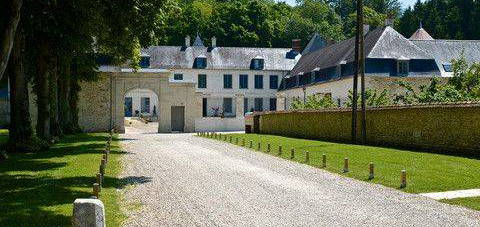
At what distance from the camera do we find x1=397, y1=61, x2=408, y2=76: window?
52.3 metres

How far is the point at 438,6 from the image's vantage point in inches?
3135

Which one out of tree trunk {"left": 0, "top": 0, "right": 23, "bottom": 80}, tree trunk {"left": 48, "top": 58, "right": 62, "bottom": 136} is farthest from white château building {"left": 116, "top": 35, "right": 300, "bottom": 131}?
tree trunk {"left": 0, "top": 0, "right": 23, "bottom": 80}

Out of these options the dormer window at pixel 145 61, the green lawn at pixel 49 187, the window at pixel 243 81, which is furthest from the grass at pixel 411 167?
the window at pixel 243 81

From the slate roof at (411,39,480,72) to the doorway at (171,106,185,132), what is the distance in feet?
74.9

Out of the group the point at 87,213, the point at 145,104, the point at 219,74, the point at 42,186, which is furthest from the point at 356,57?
the point at 145,104

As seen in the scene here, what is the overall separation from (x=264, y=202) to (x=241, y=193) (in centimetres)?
146

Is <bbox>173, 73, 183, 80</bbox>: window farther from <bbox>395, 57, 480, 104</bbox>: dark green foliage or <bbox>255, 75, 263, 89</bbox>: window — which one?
<bbox>395, 57, 480, 104</bbox>: dark green foliage

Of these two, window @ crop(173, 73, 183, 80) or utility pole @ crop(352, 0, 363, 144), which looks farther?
window @ crop(173, 73, 183, 80)

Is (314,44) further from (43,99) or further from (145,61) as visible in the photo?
(43,99)

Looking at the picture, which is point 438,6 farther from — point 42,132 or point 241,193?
point 241,193

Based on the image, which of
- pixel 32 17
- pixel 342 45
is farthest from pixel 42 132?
pixel 342 45

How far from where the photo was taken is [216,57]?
74188mm

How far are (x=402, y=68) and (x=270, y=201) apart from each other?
4272 cm

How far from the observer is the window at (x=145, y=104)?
74625 mm
